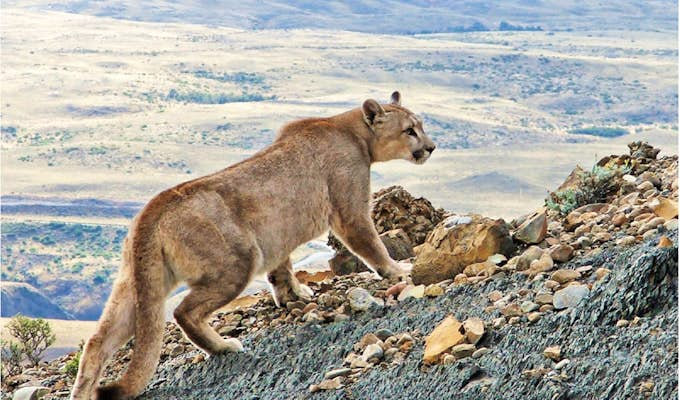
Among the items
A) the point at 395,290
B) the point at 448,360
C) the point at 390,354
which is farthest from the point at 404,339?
the point at 395,290

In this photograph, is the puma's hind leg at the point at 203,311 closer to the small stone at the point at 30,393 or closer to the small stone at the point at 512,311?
the small stone at the point at 30,393

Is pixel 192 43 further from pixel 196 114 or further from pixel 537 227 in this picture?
pixel 537 227

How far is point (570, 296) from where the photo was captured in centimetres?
784

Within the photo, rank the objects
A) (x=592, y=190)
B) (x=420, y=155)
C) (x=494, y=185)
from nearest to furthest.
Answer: (x=592, y=190), (x=420, y=155), (x=494, y=185)

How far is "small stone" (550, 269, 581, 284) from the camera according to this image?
8320 millimetres

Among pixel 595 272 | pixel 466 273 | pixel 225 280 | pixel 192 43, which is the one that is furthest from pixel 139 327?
pixel 192 43

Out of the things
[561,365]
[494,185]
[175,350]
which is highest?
[561,365]

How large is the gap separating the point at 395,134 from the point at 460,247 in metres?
1.85

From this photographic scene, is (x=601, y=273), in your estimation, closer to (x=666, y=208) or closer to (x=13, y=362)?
(x=666, y=208)

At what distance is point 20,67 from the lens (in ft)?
460

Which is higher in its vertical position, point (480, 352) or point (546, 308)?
point (546, 308)

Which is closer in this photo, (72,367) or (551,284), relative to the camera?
(551,284)

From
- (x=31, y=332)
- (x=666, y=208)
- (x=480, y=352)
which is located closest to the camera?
(x=480, y=352)

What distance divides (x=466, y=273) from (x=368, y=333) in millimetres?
1150
